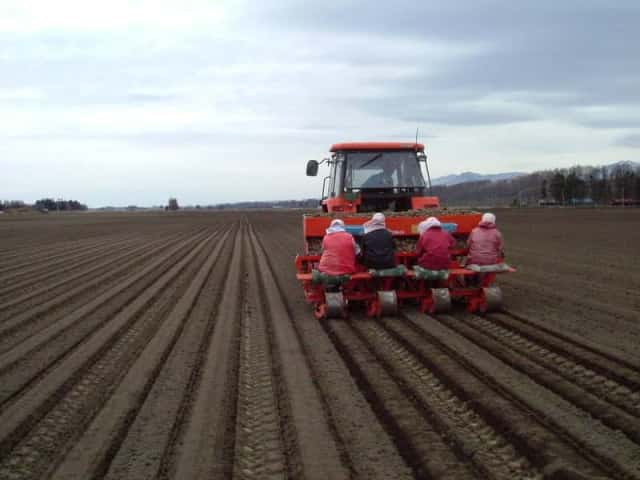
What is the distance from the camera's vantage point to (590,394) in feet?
17.2

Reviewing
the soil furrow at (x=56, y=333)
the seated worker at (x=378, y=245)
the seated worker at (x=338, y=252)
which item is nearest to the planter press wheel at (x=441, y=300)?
the seated worker at (x=378, y=245)

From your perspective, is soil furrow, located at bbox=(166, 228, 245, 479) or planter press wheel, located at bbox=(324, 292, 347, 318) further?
planter press wheel, located at bbox=(324, 292, 347, 318)

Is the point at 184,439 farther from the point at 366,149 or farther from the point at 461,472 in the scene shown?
the point at 366,149

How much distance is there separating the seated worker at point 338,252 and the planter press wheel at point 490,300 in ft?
6.17

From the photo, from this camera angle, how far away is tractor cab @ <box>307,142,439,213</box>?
11.1 meters

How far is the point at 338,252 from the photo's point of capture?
8.81 meters

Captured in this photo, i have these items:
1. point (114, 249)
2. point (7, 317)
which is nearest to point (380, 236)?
point (7, 317)

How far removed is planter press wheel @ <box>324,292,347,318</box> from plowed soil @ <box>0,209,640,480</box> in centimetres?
20

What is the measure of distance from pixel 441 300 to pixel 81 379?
15.9ft

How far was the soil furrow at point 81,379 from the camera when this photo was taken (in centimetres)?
489

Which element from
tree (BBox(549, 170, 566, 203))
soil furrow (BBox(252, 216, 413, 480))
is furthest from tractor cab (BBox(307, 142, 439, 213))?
tree (BBox(549, 170, 566, 203))

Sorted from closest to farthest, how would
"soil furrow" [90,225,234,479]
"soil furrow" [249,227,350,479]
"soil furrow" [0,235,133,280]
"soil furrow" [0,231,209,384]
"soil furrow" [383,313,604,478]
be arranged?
"soil furrow" [383,313,604,478], "soil furrow" [249,227,350,479], "soil furrow" [90,225,234,479], "soil furrow" [0,231,209,384], "soil furrow" [0,235,133,280]

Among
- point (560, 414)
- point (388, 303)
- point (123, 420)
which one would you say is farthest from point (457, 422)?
point (388, 303)

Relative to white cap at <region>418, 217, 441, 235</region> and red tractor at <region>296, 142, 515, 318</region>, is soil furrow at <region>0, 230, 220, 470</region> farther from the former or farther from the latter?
white cap at <region>418, 217, 441, 235</region>
